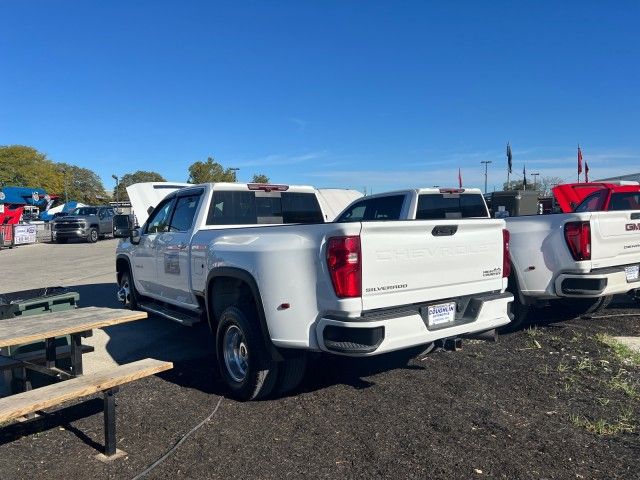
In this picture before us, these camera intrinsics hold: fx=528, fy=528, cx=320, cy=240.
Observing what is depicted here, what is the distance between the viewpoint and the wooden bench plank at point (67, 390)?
3.12 meters

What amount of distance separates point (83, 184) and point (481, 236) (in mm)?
112221

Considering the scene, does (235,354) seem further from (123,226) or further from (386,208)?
(386,208)

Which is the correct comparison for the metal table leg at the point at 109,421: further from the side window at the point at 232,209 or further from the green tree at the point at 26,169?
the green tree at the point at 26,169

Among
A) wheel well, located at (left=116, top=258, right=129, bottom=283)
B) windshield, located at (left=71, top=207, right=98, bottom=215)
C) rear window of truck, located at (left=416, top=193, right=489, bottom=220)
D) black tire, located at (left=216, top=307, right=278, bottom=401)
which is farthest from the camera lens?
windshield, located at (left=71, top=207, right=98, bottom=215)

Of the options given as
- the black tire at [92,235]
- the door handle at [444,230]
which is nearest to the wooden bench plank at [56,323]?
the door handle at [444,230]

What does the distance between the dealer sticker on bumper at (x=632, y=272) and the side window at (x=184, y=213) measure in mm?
5175

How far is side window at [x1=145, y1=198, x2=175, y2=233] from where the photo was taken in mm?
6641

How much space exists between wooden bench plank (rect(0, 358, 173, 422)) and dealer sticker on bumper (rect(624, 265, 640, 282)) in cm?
545

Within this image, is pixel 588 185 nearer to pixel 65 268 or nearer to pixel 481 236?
pixel 481 236

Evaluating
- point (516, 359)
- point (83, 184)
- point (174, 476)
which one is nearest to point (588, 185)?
point (516, 359)

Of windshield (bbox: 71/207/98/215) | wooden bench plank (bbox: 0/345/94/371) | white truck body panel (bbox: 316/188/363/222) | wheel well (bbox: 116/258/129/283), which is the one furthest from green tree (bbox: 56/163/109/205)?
wooden bench plank (bbox: 0/345/94/371)

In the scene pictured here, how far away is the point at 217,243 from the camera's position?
195 inches

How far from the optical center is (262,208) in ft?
21.1

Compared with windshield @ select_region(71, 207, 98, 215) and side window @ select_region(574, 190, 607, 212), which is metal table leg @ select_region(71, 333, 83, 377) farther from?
windshield @ select_region(71, 207, 98, 215)
